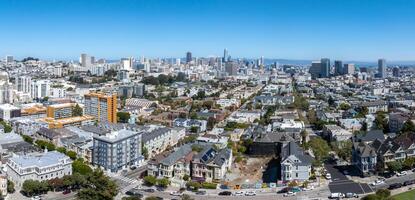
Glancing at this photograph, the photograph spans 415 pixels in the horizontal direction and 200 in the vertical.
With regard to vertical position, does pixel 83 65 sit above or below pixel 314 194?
above

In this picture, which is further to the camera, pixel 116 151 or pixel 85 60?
pixel 85 60

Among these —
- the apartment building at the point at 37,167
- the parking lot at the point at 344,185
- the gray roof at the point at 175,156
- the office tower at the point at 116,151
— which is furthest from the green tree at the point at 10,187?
the parking lot at the point at 344,185

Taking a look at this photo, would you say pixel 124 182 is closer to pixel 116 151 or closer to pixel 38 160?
pixel 116 151

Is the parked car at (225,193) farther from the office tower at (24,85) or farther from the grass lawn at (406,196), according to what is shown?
the office tower at (24,85)

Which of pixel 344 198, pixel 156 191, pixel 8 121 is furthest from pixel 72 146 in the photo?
pixel 344 198

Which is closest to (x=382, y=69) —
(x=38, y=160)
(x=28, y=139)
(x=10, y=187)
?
(x=28, y=139)

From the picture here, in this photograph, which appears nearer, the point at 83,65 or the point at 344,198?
the point at 344,198

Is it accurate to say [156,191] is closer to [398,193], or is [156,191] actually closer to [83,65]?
[398,193]
